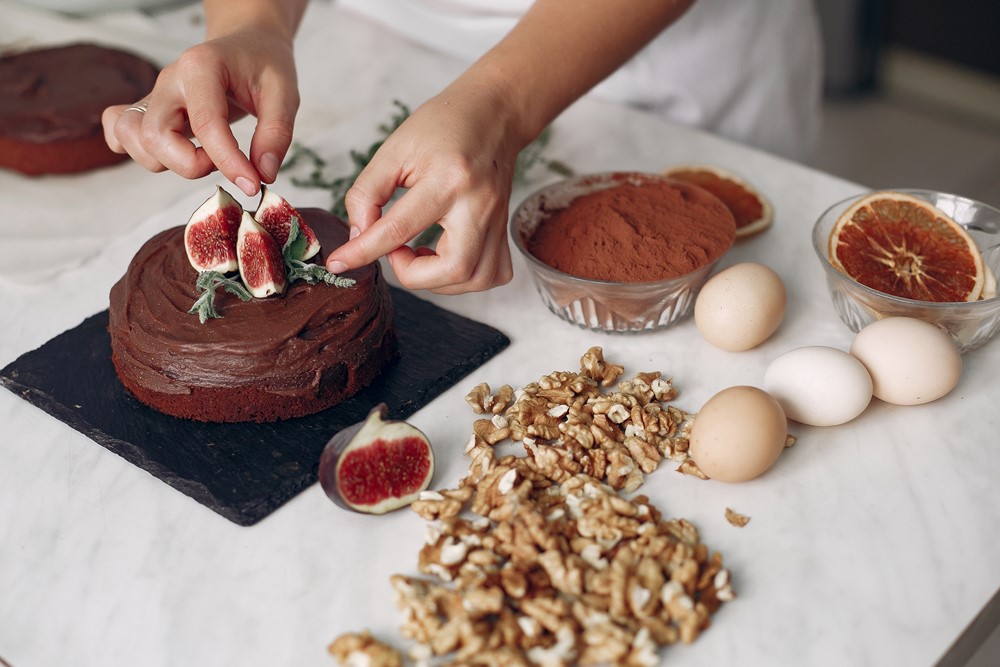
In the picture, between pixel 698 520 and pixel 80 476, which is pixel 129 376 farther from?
pixel 698 520

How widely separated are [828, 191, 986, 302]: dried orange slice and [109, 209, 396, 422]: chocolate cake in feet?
3.09

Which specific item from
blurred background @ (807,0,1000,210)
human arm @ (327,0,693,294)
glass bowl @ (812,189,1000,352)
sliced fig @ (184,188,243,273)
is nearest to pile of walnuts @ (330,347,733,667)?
human arm @ (327,0,693,294)

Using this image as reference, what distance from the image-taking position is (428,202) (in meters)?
1.73

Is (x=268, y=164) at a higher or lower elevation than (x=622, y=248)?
higher

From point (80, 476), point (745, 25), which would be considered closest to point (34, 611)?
point (80, 476)

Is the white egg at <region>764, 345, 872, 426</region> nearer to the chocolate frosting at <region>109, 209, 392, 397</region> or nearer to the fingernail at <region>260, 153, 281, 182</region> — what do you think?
the chocolate frosting at <region>109, 209, 392, 397</region>

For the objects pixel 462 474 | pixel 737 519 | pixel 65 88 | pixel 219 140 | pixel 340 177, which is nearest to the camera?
pixel 737 519

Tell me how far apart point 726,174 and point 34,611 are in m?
1.74

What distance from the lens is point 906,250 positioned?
6.45ft

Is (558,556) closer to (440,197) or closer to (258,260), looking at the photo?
(440,197)

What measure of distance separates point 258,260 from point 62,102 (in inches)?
47.1

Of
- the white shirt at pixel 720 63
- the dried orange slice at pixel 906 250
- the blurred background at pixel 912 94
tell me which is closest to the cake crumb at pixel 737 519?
the dried orange slice at pixel 906 250

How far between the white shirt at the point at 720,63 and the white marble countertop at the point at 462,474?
0.73 m

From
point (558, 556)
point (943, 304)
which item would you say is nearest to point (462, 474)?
point (558, 556)
